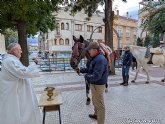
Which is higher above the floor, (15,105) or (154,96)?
(15,105)

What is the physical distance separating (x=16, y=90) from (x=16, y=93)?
5 cm

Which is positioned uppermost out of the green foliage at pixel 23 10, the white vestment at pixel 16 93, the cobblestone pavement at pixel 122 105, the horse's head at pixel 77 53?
the green foliage at pixel 23 10

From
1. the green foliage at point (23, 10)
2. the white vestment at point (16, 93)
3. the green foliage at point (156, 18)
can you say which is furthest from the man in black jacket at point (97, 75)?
the green foliage at point (156, 18)

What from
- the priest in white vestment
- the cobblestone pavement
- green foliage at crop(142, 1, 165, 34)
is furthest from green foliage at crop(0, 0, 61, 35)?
green foliage at crop(142, 1, 165, 34)

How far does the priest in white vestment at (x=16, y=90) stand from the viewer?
350cm

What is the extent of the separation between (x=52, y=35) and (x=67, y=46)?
3.50 meters

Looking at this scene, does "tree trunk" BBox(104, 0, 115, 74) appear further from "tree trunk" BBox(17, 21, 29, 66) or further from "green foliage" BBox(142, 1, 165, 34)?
"tree trunk" BBox(17, 21, 29, 66)

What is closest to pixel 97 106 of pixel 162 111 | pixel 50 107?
pixel 50 107

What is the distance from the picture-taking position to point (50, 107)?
4.34 m

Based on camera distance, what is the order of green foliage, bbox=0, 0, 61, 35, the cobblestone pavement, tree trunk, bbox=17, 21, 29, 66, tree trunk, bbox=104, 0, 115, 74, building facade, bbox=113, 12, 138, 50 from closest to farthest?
the cobblestone pavement
green foliage, bbox=0, 0, 61, 35
tree trunk, bbox=17, 21, 29, 66
tree trunk, bbox=104, 0, 115, 74
building facade, bbox=113, 12, 138, 50

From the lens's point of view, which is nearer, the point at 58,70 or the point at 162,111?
the point at 162,111

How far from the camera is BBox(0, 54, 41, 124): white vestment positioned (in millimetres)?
3496

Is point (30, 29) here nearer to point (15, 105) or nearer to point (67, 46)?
point (15, 105)

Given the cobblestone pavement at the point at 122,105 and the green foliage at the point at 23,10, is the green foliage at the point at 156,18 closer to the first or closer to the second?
the cobblestone pavement at the point at 122,105
